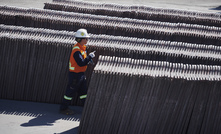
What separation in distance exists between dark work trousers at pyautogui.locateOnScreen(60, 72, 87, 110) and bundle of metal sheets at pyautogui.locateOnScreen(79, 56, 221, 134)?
35.0 inches

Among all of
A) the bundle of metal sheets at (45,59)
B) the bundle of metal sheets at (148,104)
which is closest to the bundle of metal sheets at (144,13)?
the bundle of metal sheets at (45,59)

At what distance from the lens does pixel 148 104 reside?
623cm

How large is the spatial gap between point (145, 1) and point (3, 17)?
1202 cm

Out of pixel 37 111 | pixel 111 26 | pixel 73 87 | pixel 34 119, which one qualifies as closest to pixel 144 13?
pixel 111 26

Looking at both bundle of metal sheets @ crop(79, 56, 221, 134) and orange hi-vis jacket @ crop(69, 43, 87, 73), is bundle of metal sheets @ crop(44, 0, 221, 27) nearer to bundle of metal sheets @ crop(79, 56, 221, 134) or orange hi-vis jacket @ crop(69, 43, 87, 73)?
orange hi-vis jacket @ crop(69, 43, 87, 73)

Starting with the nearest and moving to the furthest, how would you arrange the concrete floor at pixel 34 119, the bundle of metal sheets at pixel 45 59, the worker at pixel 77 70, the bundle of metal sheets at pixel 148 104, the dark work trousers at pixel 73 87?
the bundle of metal sheets at pixel 148 104
the concrete floor at pixel 34 119
the worker at pixel 77 70
the dark work trousers at pixel 73 87
the bundle of metal sheets at pixel 45 59

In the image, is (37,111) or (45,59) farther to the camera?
(45,59)

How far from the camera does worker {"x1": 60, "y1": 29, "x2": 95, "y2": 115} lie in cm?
688

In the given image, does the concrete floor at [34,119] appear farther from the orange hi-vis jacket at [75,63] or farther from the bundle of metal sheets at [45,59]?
the orange hi-vis jacket at [75,63]

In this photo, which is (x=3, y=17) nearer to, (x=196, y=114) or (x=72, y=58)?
(x=72, y=58)

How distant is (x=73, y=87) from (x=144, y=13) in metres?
4.73

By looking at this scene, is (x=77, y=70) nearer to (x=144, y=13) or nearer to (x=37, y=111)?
(x=37, y=111)

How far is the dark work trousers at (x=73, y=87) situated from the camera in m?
7.06

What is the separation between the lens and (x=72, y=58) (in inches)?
273
